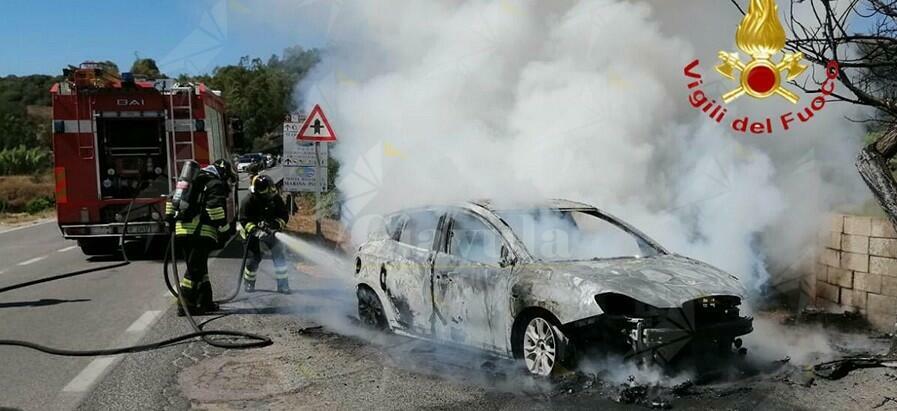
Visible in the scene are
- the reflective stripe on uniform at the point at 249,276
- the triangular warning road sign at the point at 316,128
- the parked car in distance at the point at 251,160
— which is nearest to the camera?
the reflective stripe on uniform at the point at 249,276

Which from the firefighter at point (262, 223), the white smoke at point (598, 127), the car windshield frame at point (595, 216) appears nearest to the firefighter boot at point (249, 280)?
the firefighter at point (262, 223)

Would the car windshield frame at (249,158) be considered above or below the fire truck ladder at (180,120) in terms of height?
below

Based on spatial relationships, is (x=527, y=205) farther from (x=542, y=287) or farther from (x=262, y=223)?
(x=262, y=223)

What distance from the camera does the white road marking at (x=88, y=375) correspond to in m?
5.29

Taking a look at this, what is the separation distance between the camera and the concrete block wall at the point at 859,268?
23.7 ft

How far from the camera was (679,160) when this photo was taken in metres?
9.99

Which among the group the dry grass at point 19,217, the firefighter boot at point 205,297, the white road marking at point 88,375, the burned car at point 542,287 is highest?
the burned car at point 542,287

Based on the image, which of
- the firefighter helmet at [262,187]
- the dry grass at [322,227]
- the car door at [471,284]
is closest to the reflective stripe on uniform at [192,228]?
the firefighter helmet at [262,187]

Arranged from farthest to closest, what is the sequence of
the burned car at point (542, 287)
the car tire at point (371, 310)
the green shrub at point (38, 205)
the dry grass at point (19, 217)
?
the green shrub at point (38, 205) < the dry grass at point (19, 217) < the car tire at point (371, 310) < the burned car at point (542, 287)

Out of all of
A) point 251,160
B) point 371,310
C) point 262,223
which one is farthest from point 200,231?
point 251,160

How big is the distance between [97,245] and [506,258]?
33.8ft

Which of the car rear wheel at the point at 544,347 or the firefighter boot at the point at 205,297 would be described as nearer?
the car rear wheel at the point at 544,347

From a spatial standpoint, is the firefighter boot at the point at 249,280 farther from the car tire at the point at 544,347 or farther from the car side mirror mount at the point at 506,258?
the car tire at the point at 544,347

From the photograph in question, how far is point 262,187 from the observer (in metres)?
9.24
